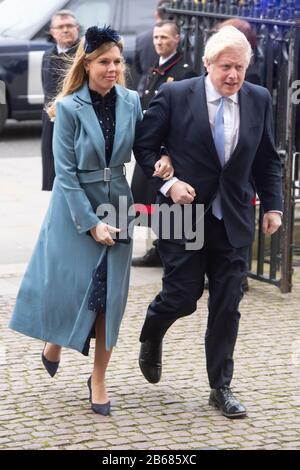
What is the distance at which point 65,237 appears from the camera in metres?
5.80

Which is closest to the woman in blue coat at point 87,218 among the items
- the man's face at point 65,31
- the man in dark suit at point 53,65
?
the man in dark suit at point 53,65

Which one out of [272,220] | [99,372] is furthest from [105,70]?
Result: [99,372]

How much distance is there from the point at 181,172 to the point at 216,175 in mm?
166

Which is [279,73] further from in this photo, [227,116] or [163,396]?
[163,396]

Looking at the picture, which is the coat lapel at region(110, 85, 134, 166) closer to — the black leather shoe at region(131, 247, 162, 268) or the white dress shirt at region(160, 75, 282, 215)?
the white dress shirt at region(160, 75, 282, 215)

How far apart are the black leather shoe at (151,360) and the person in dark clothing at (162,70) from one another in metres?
2.90

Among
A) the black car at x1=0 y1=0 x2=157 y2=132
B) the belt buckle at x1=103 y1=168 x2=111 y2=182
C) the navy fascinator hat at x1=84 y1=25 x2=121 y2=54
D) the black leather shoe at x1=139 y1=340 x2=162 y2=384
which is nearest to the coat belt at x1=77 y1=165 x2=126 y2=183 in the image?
the belt buckle at x1=103 y1=168 x2=111 y2=182

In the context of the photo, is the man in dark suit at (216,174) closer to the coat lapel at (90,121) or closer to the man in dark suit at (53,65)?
the coat lapel at (90,121)

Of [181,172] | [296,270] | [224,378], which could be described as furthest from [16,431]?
[296,270]

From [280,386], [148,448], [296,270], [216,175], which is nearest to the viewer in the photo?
[148,448]

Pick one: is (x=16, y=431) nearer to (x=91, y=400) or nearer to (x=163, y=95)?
(x=91, y=400)

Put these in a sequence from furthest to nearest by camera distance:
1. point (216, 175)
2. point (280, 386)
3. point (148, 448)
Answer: point (280, 386) < point (216, 175) < point (148, 448)

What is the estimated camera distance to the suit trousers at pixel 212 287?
580cm

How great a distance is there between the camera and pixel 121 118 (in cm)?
577
